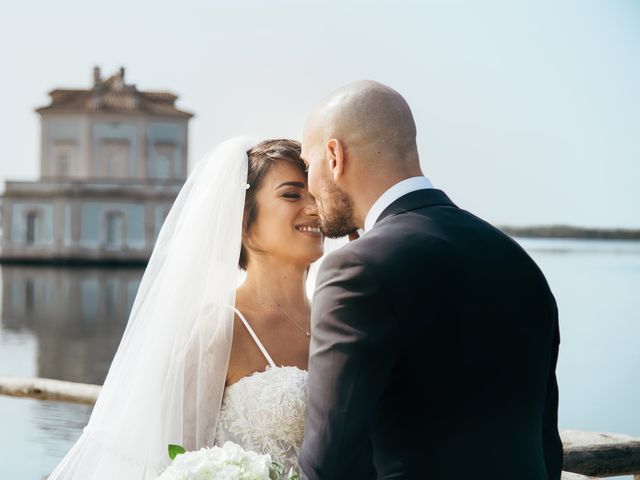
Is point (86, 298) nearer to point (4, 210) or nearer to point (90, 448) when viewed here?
point (4, 210)

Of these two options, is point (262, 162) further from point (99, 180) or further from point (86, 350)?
point (99, 180)

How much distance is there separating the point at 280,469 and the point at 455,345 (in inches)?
20.3

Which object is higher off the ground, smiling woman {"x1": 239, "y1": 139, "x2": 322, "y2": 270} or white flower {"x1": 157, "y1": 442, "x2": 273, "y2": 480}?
smiling woman {"x1": 239, "y1": 139, "x2": 322, "y2": 270}

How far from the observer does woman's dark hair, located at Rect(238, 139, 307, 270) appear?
2.92 meters

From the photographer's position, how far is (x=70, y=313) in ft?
93.3

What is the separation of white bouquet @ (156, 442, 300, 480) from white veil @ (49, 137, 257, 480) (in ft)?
2.29

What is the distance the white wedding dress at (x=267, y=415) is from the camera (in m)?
2.67

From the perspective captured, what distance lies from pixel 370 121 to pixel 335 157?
0.36 ft

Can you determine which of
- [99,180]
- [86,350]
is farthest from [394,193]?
[99,180]

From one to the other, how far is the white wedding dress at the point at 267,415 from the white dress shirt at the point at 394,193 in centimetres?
90

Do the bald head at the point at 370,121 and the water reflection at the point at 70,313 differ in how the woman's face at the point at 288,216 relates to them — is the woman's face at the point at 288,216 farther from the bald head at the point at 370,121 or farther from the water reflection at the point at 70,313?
the water reflection at the point at 70,313

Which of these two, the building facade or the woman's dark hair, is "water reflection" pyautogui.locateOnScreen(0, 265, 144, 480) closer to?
the building facade

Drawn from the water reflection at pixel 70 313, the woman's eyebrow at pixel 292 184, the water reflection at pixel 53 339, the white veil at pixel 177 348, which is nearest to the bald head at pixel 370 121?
the woman's eyebrow at pixel 292 184

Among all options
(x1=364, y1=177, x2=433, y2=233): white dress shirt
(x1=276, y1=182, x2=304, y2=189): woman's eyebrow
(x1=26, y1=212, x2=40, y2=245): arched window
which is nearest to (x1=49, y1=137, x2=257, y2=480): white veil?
(x1=276, y1=182, x2=304, y2=189): woman's eyebrow
